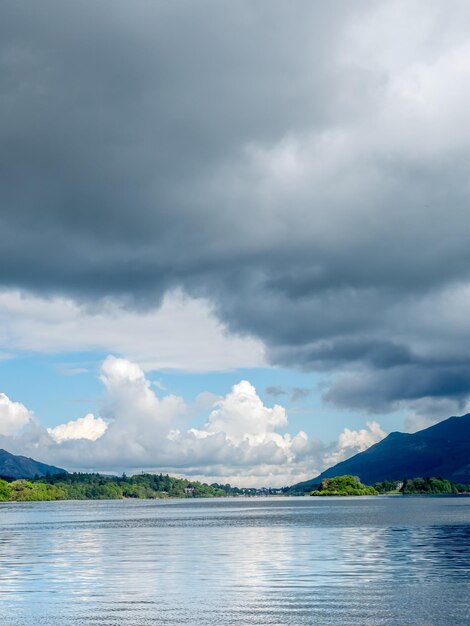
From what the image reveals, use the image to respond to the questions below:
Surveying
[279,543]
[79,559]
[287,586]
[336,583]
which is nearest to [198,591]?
[287,586]

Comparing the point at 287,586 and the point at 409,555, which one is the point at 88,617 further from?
the point at 409,555

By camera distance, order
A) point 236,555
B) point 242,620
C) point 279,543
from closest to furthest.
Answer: point 242,620 < point 236,555 < point 279,543

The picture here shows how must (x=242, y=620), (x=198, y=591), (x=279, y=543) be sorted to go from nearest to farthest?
(x=242, y=620) → (x=198, y=591) → (x=279, y=543)

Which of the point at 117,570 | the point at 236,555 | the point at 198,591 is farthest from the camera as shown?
the point at 236,555

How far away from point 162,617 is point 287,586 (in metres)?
17.2

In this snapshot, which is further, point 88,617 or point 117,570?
point 117,570

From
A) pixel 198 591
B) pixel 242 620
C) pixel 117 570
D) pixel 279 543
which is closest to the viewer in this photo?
pixel 242 620

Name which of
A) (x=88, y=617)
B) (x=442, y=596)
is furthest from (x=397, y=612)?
Result: (x=88, y=617)

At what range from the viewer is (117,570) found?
80250 mm

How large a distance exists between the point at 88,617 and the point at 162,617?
4.56m

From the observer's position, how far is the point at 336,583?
66500 millimetres

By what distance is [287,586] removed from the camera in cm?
6519

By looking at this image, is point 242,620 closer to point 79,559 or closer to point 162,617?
point 162,617

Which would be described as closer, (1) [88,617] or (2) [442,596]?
(1) [88,617]
